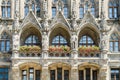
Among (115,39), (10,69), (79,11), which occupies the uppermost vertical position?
(79,11)

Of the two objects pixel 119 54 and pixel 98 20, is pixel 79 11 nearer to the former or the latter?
pixel 98 20

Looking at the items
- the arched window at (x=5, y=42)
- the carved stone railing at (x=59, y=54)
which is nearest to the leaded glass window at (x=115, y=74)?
the carved stone railing at (x=59, y=54)

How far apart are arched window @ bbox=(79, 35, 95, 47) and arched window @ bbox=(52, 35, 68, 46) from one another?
74.3 inches

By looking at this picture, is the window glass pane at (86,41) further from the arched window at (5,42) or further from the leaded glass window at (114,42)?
the arched window at (5,42)

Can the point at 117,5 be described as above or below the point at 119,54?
above

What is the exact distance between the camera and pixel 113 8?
53.2 meters

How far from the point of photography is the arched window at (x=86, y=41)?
52375mm

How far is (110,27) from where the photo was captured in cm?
5222

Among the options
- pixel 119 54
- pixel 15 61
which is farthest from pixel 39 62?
pixel 119 54

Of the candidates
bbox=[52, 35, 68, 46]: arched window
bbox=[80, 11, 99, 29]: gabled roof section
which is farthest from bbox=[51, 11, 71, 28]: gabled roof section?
bbox=[52, 35, 68, 46]: arched window

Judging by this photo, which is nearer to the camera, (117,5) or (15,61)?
(15,61)

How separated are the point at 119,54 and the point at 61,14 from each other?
8305 millimetres

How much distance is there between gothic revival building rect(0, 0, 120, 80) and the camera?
4966 cm

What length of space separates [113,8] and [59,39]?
299 inches
